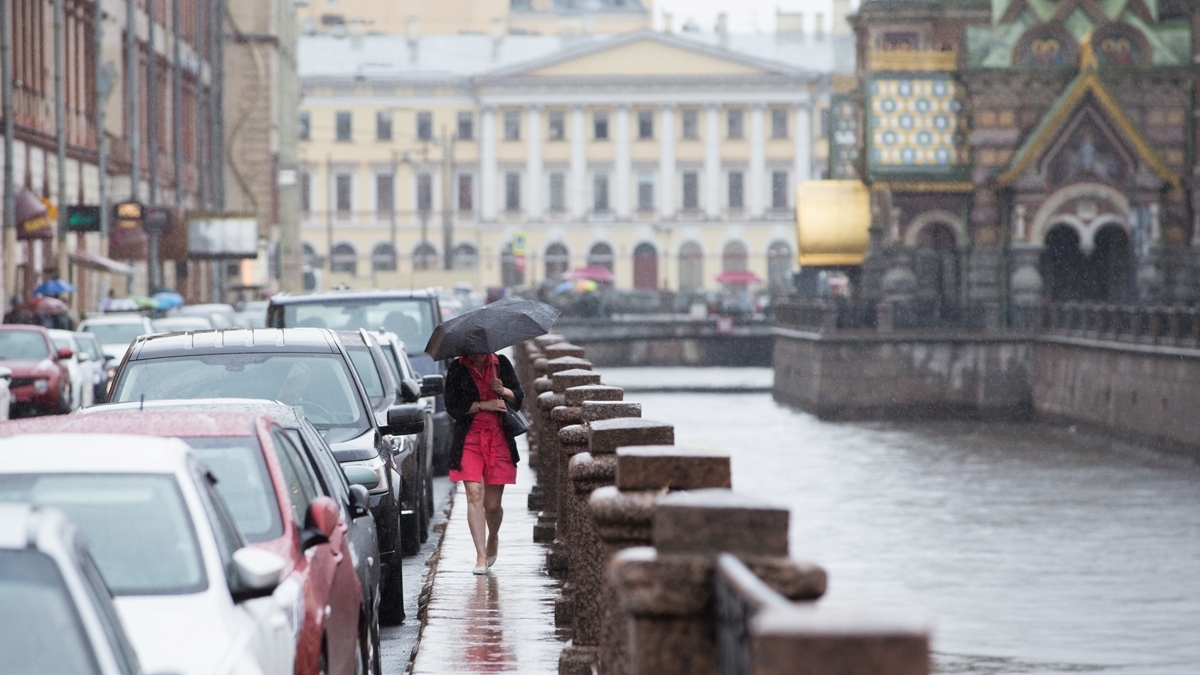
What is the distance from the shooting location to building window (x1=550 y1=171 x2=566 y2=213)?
375 ft

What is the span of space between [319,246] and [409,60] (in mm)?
11640

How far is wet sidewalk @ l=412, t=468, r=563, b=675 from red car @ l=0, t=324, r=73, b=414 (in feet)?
42.0

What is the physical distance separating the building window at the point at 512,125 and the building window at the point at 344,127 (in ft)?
28.2

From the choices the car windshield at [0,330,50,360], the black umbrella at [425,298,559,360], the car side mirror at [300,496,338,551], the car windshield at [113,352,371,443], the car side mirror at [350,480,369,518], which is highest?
the black umbrella at [425,298,559,360]

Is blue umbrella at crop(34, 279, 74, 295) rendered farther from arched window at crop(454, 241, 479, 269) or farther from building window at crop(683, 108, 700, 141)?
building window at crop(683, 108, 700, 141)

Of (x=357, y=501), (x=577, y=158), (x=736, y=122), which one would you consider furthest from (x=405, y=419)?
(x=736, y=122)

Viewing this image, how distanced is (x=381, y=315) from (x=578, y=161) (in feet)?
311

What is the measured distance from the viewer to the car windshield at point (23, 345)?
90.2 ft

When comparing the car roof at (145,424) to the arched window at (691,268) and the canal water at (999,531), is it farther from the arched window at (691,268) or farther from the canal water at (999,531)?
the arched window at (691,268)

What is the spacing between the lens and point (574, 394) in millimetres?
11852

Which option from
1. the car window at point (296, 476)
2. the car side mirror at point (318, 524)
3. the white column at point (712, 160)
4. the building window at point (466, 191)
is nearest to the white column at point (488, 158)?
the building window at point (466, 191)

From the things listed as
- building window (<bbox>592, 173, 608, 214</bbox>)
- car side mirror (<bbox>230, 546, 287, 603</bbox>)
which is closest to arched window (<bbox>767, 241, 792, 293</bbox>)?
building window (<bbox>592, 173, 608, 214</bbox>)

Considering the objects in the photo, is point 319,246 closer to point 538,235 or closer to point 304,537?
point 538,235

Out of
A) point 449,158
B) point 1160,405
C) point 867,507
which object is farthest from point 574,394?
point 449,158
